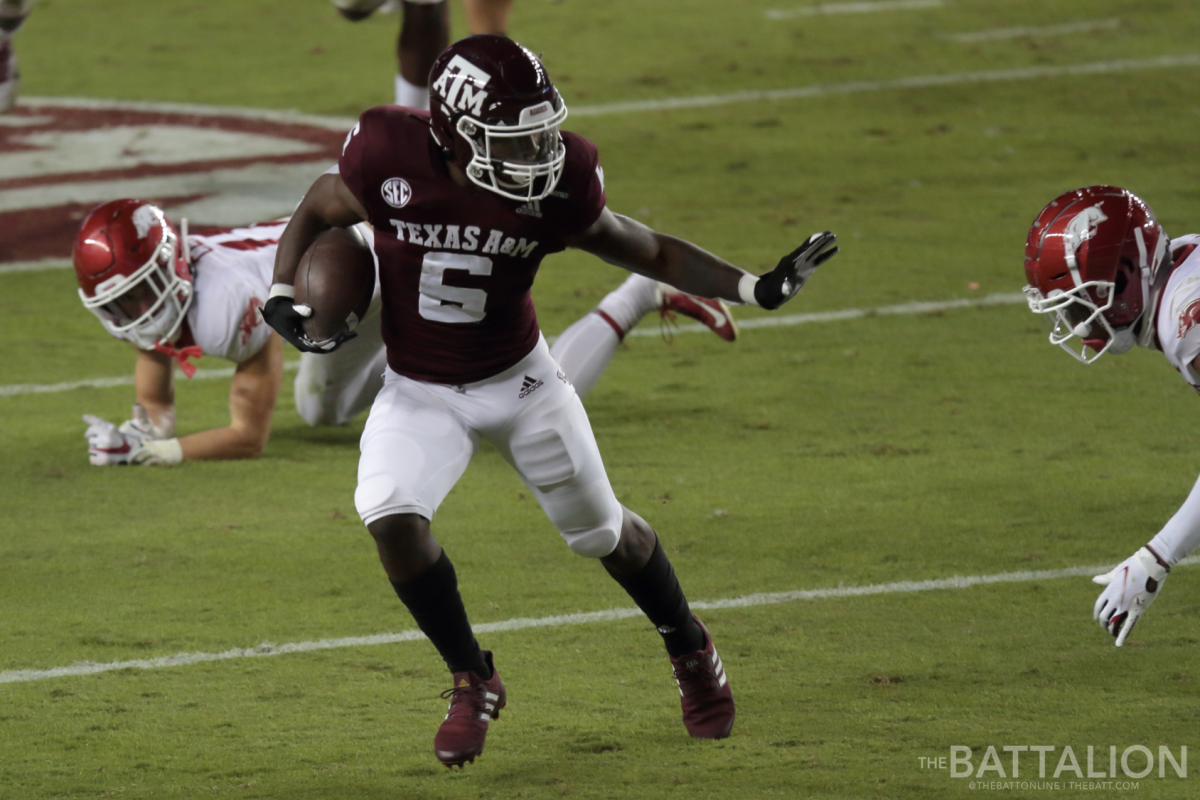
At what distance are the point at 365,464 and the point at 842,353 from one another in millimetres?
3881

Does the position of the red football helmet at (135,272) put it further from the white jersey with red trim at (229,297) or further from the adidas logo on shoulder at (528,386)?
the adidas logo on shoulder at (528,386)

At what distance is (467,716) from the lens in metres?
3.67

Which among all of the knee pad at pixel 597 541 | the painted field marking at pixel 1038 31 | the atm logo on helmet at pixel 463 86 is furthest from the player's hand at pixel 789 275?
the painted field marking at pixel 1038 31

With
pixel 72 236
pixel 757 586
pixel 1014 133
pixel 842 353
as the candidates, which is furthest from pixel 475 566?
pixel 1014 133

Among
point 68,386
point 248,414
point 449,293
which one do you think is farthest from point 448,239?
point 68,386

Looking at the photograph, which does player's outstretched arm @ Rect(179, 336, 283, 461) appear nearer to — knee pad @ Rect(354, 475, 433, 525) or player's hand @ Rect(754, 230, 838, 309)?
knee pad @ Rect(354, 475, 433, 525)

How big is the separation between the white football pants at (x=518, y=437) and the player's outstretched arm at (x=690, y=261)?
0.34m

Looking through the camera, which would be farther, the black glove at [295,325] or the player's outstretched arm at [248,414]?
the player's outstretched arm at [248,414]

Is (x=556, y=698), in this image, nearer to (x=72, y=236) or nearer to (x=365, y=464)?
(x=365, y=464)

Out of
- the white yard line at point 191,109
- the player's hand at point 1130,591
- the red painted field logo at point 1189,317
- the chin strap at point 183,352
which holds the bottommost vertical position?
the white yard line at point 191,109

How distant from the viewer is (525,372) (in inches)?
151

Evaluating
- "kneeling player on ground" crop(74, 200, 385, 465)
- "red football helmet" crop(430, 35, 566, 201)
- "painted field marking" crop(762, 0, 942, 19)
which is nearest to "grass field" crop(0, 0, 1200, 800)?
"kneeling player on ground" crop(74, 200, 385, 465)

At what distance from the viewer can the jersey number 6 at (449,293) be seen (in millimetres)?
3682

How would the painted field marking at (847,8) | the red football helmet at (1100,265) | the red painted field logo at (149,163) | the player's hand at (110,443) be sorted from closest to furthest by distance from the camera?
the red football helmet at (1100,265) < the player's hand at (110,443) < the red painted field logo at (149,163) < the painted field marking at (847,8)
